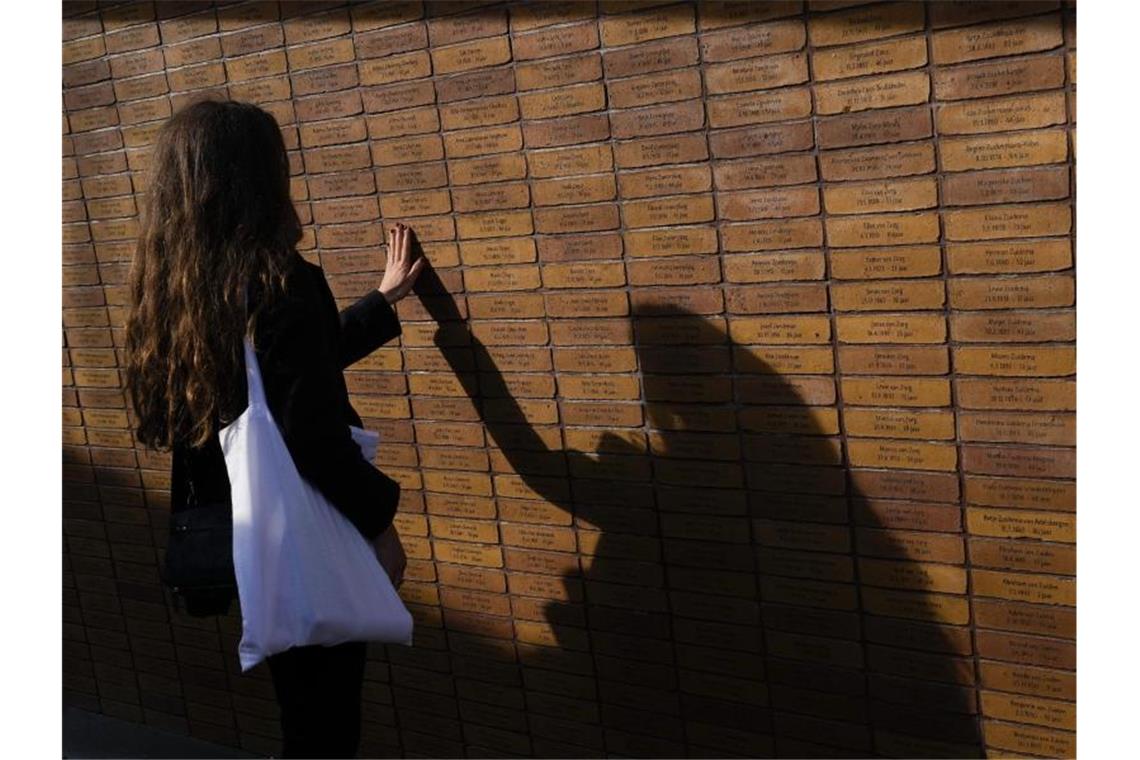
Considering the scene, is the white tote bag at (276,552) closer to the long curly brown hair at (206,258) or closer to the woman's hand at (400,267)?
the long curly brown hair at (206,258)

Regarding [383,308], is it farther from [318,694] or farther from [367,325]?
[318,694]

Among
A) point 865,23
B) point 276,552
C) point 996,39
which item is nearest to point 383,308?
point 276,552

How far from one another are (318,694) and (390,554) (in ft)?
1.22

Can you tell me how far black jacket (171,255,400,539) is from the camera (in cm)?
288

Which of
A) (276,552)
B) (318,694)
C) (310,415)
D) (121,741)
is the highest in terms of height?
(310,415)

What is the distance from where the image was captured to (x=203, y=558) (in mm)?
3031

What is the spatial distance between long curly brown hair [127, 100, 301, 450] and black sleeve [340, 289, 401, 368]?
20.0 inches

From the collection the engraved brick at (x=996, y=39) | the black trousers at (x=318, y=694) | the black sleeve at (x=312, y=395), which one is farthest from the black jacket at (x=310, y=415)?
the engraved brick at (x=996, y=39)

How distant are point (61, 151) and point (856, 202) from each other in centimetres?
270

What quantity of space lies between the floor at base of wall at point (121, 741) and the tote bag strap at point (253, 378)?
209cm

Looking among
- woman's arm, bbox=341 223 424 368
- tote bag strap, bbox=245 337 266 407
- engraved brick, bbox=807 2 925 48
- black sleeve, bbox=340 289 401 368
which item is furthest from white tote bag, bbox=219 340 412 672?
engraved brick, bbox=807 2 925 48

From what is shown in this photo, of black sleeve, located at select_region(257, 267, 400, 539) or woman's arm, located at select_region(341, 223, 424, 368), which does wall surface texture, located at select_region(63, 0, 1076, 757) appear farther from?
black sleeve, located at select_region(257, 267, 400, 539)

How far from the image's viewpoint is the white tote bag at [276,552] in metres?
2.90

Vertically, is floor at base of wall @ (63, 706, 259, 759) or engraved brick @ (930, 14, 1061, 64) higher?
engraved brick @ (930, 14, 1061, 64)
